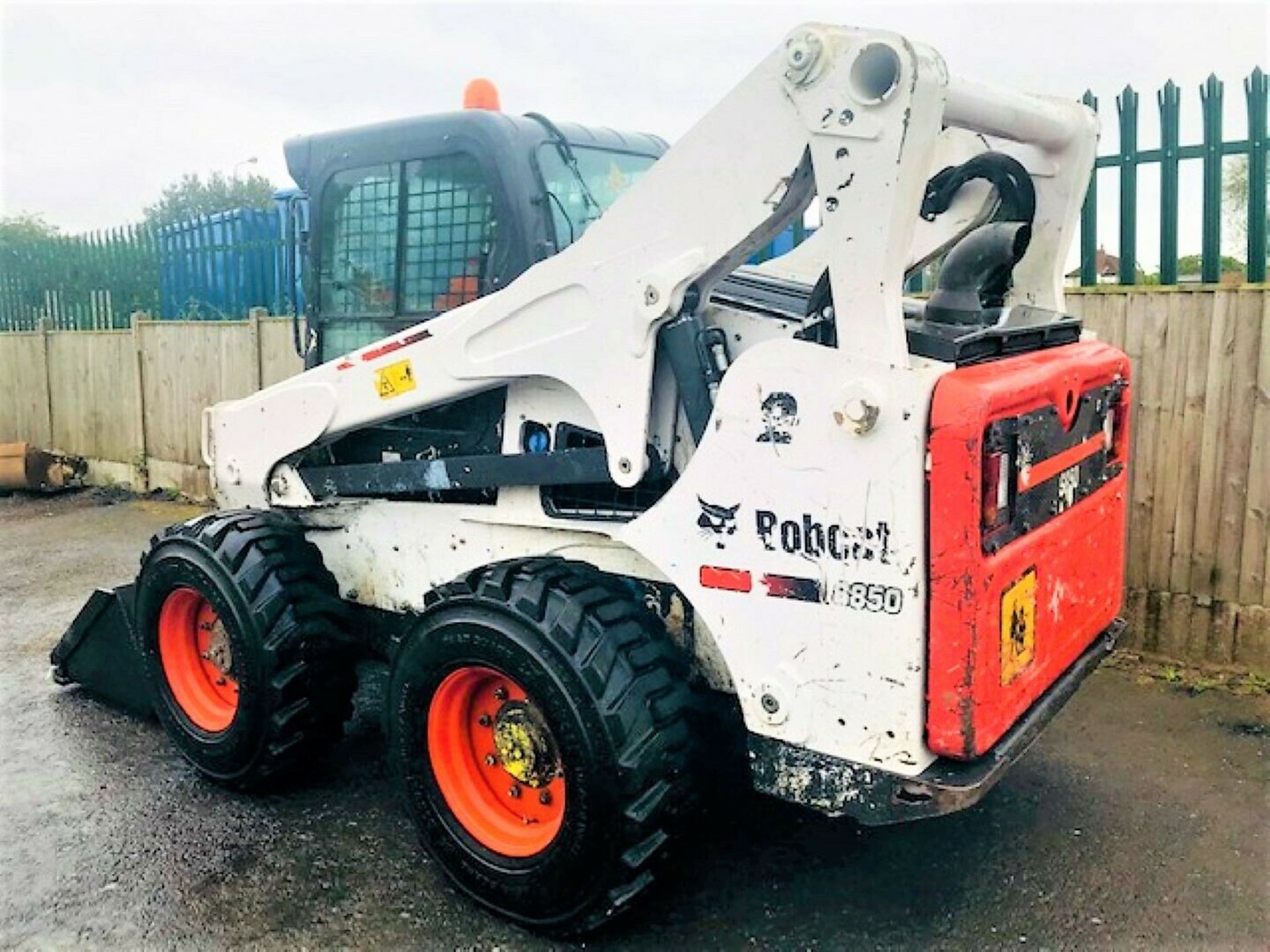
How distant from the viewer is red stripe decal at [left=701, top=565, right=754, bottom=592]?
9.25ft

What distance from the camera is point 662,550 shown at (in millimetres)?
2959

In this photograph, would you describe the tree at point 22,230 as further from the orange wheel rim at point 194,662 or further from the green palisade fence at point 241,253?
the orange wheel rim at point 194,662

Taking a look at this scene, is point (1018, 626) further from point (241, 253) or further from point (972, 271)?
point (241, 253)

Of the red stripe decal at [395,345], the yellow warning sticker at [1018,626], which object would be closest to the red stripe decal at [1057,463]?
the yellow warning sticker at [1018,626]

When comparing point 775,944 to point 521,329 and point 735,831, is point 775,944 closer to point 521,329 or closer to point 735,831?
point 735,831

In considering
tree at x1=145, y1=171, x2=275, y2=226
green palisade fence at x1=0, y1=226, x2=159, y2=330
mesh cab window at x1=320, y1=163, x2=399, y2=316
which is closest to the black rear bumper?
mesh cab window at x1=320, y1=163, x2=399, y2=316

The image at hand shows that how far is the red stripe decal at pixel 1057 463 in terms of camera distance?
2.84 meters

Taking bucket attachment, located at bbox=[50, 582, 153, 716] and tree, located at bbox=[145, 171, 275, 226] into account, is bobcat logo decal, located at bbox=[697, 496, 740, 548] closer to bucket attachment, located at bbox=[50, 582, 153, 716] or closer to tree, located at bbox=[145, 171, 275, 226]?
bucket attachment, located at bbox=[50, 582, 153, 716]

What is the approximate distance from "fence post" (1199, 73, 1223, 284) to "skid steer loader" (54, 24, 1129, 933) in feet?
6.16

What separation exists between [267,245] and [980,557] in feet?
27.9

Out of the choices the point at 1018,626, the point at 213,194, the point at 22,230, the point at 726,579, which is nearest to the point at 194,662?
the point at 726,579

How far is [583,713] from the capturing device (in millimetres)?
2873

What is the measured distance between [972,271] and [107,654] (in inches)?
152

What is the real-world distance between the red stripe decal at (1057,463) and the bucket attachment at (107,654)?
3482 millimetres
